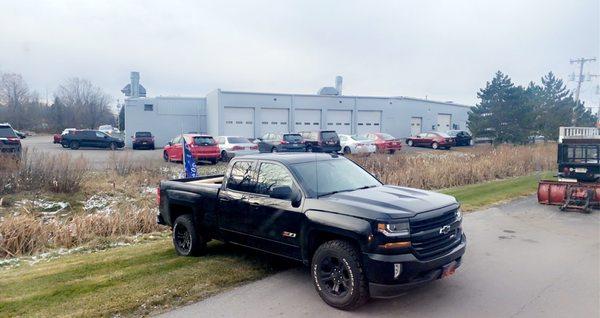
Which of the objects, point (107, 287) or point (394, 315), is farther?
point (107, 287)

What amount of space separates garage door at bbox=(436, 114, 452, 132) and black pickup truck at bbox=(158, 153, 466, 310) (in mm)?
49124

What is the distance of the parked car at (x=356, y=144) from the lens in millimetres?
27391

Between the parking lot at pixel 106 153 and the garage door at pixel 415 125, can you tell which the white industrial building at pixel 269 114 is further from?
the parking lot at pixel 106 153

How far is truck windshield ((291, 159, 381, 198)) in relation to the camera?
5.57 meters

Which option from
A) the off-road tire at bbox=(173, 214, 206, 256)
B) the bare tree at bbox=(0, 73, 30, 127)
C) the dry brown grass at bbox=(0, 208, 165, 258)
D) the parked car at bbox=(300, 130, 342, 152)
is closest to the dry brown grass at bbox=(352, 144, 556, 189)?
the dry brown grass at bbox=(0, 208, 165, 258)

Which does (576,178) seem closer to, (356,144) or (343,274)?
(343,274)

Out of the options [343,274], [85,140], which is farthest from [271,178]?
[85,140]

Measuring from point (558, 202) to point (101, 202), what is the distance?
1315 centimetres

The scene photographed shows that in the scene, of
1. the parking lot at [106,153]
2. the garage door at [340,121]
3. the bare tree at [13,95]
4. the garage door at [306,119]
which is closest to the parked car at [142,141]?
the parking lot at [106,153]

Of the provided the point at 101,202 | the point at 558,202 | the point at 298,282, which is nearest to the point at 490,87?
the point at 558,202

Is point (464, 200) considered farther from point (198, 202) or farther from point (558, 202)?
point (198, 202)

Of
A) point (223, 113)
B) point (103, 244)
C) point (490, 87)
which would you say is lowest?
point (103, 244)

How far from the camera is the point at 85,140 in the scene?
37.2 metres

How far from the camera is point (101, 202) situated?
1290 centimetres
